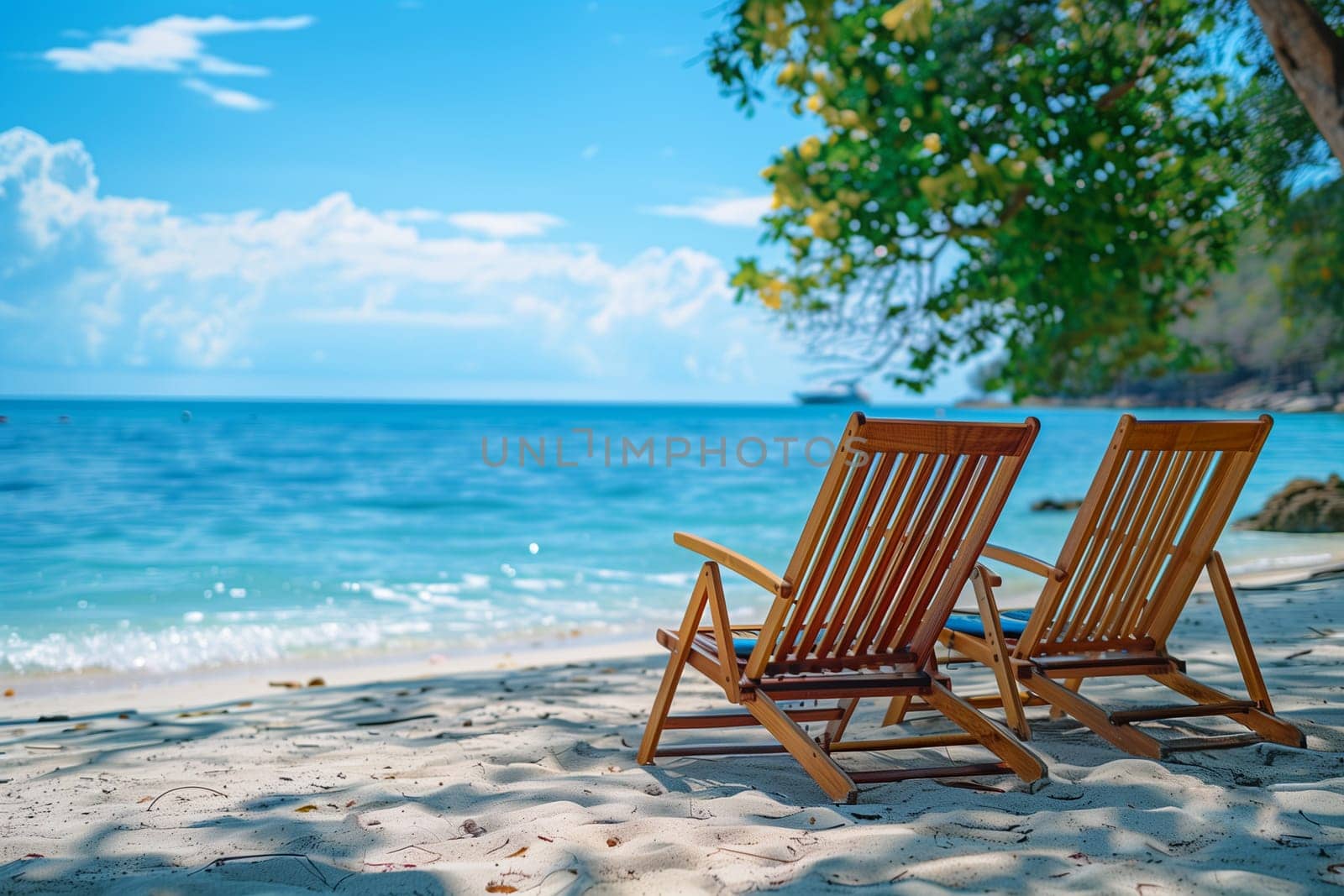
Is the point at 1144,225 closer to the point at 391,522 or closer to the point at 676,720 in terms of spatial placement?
the point at 676,720

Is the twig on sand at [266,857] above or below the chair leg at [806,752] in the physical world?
below

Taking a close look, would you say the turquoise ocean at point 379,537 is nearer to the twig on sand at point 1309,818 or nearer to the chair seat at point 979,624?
the chair seat at point 979,624

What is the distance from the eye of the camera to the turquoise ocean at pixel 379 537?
7.51 m

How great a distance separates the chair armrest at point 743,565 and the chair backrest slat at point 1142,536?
0.93m

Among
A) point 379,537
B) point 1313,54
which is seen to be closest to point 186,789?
point 1313,54

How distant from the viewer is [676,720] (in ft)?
9.82

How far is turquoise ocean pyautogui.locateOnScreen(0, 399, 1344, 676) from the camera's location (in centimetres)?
751

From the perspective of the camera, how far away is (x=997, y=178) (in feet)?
21.2

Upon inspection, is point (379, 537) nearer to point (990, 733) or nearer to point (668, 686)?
point (668, 686)

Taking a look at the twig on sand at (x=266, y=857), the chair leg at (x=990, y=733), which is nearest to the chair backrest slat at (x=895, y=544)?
the chair leg at (x=990, y=733)

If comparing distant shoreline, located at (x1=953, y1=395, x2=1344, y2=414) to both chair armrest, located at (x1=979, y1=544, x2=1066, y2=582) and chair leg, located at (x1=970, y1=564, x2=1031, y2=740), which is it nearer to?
chair armrest, located at (x1=979, y1=544, x2=1066, y2=582)

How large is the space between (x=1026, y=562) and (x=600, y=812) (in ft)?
5.04

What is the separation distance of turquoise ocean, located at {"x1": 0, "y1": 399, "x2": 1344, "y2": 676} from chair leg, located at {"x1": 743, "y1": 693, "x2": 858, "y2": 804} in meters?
4.54

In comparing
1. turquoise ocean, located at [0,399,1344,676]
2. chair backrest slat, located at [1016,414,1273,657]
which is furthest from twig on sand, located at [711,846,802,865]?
turquoise ocean, located at [0,399,1344,676]
